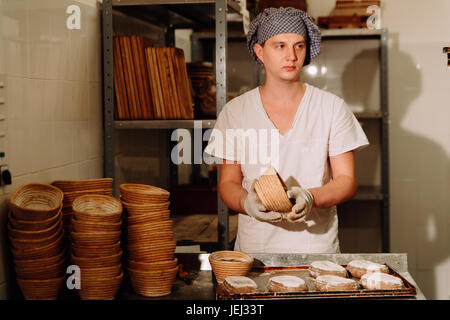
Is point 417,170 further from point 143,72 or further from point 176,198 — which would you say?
point 143,72

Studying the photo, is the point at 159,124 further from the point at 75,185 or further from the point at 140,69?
the point at 75,185

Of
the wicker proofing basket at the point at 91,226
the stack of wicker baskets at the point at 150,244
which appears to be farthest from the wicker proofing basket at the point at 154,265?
the wicker proofing basket at the point at 91,226

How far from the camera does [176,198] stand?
2.03 metres

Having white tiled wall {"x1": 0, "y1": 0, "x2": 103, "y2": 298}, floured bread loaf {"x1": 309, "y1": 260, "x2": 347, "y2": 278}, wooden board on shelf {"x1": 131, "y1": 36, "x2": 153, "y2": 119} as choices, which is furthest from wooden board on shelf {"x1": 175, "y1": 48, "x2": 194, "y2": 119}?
floured bread loaf {"x1": 309, "y1": 260, "x2": 347, "y2": 278}

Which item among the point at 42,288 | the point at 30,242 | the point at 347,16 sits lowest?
the point at 42,288

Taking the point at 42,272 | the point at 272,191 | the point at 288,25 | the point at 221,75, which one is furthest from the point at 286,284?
the point at 221,75

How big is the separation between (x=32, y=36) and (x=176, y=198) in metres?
0.82

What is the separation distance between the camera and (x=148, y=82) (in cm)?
200

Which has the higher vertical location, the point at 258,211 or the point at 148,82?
the point at 148,82

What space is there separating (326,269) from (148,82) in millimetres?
1059

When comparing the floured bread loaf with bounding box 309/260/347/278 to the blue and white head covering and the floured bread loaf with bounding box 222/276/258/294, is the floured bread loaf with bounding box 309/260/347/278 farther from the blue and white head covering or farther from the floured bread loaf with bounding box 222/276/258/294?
the blue and white head covering

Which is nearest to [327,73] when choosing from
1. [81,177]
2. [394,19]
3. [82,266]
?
[394,19]

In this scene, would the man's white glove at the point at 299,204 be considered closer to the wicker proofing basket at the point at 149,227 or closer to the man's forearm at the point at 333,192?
the man's forearm at the point at 333,192

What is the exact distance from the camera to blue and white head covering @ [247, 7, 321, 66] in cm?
155
